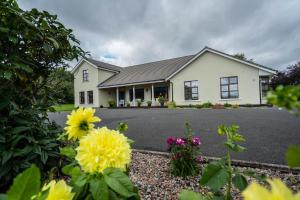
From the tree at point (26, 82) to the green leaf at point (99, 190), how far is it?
1759 millimetres

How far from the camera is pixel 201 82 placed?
65.3 ft

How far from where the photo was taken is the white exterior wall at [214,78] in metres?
17.5

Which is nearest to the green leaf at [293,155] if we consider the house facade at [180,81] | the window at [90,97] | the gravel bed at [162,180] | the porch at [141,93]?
the gravel bed at [162,180]

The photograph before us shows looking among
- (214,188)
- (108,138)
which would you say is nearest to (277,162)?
(214,188)

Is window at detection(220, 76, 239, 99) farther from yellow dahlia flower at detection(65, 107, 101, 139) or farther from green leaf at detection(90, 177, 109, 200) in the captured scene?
green leaf at detection(90, 177, 109, 200)

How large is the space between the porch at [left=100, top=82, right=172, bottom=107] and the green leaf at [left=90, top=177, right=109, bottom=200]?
21.0 metres

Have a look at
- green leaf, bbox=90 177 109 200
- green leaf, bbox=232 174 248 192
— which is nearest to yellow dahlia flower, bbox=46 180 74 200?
green leaf, bbox=90 177 109 200

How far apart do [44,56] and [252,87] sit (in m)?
17.3

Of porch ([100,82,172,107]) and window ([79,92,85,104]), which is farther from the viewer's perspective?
window ([79,92,85,104])

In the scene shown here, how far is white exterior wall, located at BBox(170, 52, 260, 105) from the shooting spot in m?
17.5

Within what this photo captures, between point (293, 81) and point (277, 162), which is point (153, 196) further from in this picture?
point (293, 81)

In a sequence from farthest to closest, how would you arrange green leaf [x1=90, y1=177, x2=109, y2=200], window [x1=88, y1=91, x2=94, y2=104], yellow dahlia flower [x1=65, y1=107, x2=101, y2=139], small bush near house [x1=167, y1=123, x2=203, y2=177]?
window [x1=88, y1=91, x2=94, y2=104] → small bush near house [x1=167, y1=123, x2=203, y2=177] → yellow dahlia flower [x1=65, y1=107, x2=101, y2=139] → green leaf [x1=90, y1=177, x2=109, y2=200]

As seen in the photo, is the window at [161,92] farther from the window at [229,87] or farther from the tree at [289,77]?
the tree at [289,77]

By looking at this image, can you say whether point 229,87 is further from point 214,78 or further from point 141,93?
point 141,93
